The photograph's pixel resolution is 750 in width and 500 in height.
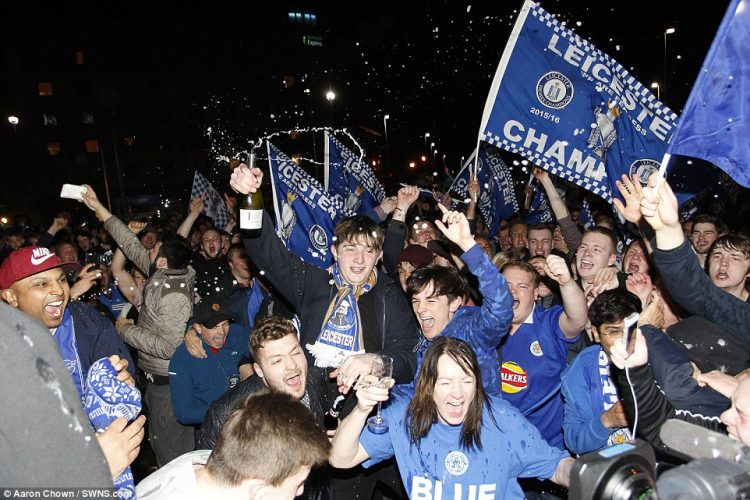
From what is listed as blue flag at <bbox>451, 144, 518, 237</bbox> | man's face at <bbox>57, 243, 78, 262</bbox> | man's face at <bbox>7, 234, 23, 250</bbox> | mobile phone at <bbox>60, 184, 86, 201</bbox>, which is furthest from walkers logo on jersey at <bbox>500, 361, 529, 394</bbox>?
man's face at <bbox>7, 234, 23, 250</bbox>

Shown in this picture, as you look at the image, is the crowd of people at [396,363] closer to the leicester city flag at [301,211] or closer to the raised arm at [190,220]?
the leicester city flag at [301,211]

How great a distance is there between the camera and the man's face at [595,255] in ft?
17.0

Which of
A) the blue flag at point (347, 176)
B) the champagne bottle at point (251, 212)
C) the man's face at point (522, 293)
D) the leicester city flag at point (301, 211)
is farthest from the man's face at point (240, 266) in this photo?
the man's face at point (522, 293)

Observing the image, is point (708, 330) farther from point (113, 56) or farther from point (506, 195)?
point (113, 56)

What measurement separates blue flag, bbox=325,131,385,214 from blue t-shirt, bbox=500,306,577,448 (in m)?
5.03

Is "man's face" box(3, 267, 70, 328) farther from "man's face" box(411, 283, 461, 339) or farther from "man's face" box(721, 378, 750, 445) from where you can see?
"man's face" box(721, 378, 750, 445)

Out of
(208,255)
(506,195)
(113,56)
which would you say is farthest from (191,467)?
(113,56)

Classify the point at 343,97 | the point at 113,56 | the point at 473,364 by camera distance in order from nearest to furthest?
the point at 473,364 → the point at 113,56 → the point at 343,97

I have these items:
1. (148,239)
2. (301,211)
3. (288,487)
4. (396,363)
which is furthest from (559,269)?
(148,239)

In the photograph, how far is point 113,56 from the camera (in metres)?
51.2

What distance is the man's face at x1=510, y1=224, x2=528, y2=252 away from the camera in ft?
28.4

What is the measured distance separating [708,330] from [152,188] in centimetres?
5490

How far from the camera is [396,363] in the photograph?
363 centimetres

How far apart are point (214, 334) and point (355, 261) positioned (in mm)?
1719
